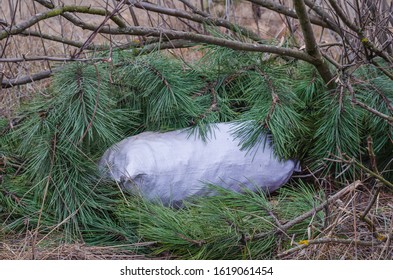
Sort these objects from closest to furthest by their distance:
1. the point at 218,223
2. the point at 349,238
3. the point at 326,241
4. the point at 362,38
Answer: the point at 326,241
the point at 349,238
the point at 218,223
the point at 362,38

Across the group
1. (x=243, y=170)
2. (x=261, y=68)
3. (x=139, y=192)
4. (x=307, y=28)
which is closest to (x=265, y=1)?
(x=261, y=68)

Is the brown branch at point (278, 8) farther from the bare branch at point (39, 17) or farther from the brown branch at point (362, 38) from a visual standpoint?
the bare branch at point (39, 17)

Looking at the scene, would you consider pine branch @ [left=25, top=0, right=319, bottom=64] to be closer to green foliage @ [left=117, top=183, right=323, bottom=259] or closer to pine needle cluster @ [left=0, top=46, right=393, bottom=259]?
pine needle cluster @ [left=0, top=46, right=393, bottom=259]

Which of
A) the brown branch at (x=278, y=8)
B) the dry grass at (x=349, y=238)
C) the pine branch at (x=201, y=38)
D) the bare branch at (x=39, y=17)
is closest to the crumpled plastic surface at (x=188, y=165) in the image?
the pine branch at (x=201, y=38)

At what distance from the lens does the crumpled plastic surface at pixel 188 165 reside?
2768 mm

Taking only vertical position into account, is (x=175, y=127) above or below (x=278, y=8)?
below

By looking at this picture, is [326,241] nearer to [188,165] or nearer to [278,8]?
[188,165]

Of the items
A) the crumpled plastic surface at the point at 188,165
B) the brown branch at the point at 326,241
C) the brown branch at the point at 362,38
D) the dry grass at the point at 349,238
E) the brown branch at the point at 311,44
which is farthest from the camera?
the brown branch at the point at 362,38

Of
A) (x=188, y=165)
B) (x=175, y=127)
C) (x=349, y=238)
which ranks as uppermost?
(x=175, y=127)

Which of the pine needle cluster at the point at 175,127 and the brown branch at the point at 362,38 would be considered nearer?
the pine needle cluster at the point at 175,127

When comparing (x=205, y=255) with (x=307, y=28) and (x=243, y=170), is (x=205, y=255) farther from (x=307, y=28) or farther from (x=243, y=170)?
(x=307, y=28)

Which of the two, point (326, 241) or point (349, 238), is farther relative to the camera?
point (349, 238)

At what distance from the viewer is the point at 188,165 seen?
9.32 feet

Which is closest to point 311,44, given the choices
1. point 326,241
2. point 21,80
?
point 326,241
